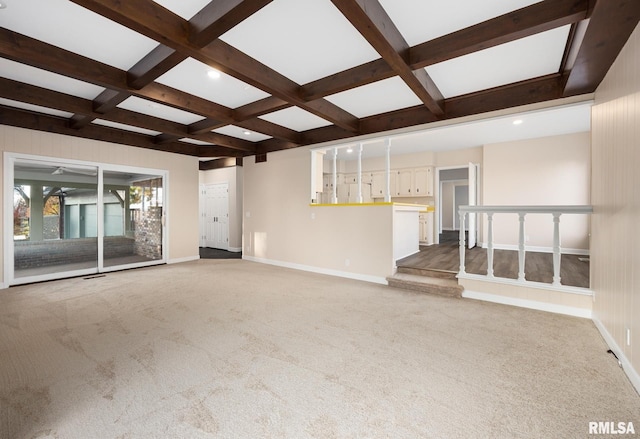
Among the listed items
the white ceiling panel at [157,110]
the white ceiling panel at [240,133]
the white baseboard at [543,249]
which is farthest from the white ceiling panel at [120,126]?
the white baseboard at [543,249]

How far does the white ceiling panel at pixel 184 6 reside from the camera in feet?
7.03

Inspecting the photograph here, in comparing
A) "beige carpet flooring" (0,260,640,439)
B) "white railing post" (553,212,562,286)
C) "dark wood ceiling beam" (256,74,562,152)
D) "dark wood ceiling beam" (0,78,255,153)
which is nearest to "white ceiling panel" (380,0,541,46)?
"dark wood ceiling beam" (256,74,562,152)

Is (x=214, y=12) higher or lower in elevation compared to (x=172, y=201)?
higher

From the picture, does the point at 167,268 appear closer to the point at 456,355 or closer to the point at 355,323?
the point at 355,323

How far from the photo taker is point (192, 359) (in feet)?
7.29

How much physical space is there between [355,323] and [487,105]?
3355 millimetres

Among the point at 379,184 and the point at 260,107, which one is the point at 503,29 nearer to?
the point at 260,107

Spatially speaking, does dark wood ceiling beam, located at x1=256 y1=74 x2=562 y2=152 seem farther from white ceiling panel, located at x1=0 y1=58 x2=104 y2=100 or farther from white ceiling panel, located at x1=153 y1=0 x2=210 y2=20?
white ceiling panel, located at x1=0 y1=58 x2=104 y2=100

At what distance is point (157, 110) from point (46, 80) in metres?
1.27

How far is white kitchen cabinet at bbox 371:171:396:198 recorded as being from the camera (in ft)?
25.1

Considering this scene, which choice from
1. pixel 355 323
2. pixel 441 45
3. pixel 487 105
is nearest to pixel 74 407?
pixel 355 323

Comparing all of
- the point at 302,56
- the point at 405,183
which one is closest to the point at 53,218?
the point at 302,56

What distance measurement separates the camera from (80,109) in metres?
3.99

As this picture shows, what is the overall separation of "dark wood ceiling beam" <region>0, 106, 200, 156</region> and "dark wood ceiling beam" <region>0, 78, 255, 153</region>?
0.62 ft
